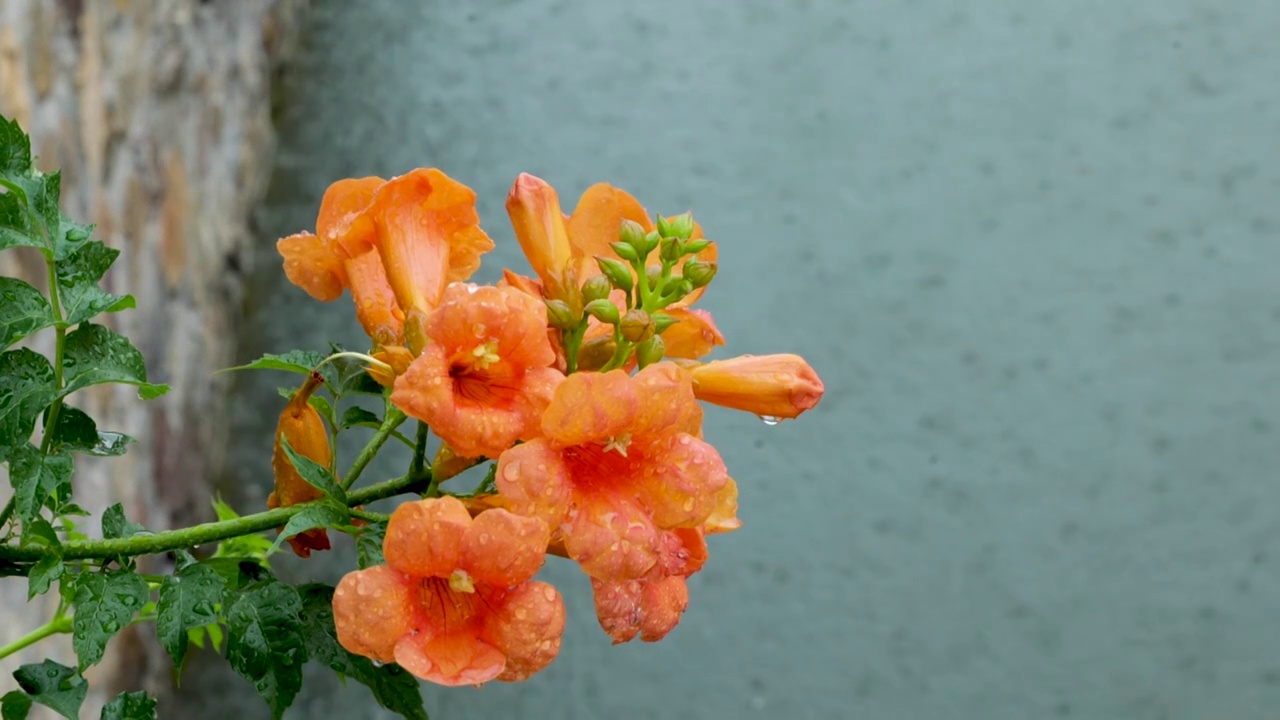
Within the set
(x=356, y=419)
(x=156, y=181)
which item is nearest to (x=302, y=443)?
(x=356, y=419)

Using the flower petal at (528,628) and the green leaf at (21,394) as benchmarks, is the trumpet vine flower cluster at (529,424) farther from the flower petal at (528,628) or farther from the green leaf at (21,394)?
the green leaf at (21,394)

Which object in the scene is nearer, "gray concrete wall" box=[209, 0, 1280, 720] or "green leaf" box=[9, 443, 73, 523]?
"green leaf" box=[9, 443, 73, 523]

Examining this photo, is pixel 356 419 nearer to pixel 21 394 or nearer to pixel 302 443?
pixel 302 443

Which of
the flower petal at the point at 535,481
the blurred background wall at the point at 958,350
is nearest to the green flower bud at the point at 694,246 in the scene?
the flower petal at the point at 535,481

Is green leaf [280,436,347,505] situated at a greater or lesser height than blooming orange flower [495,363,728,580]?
lesser

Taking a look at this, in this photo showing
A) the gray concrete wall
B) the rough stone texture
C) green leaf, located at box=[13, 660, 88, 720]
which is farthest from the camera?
the gray concrete wall

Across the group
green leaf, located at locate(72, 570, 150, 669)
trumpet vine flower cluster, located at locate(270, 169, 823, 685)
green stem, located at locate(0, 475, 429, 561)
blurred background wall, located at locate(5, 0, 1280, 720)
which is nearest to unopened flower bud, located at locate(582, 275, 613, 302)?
trumpet vine flower cluster, located at locate(270, 169, 823, 685)

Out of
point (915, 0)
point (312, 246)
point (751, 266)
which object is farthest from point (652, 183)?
point (312, 246)

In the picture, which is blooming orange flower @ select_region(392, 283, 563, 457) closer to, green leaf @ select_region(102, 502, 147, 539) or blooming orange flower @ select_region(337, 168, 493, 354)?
blooming orange flower @ select_region(337, 168, 493, 354)
